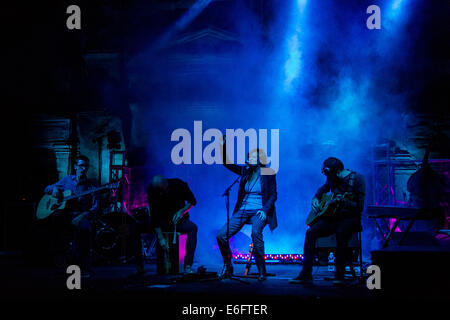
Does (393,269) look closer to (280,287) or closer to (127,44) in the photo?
(280,287)

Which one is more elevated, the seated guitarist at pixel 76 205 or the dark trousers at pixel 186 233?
the seated guitarist at pixel 76 205

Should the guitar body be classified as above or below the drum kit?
above

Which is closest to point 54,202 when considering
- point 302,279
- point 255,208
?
point 255,208

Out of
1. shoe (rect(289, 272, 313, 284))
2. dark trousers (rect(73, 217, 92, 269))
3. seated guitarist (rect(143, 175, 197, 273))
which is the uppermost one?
seated guitarist (rect(143, 175, 197, 273))

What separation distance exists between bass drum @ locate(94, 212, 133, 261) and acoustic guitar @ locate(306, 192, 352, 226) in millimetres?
4395

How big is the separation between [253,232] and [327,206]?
3.66 feet

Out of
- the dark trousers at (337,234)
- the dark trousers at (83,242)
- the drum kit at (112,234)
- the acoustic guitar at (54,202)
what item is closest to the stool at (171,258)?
the dark trousers at (83,242)

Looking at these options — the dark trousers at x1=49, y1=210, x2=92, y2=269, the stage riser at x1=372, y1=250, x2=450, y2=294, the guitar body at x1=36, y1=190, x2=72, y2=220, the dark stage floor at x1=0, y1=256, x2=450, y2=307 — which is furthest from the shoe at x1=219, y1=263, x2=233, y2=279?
the guitar body at x1=36, y1=190, x2=72, y2=220

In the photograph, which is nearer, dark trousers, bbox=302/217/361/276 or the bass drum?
dark trousers, bbox=302/217/361/276

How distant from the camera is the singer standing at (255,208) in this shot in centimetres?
612

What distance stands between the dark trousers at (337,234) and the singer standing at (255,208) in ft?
1.87

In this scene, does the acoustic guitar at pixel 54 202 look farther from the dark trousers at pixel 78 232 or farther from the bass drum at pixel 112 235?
the bass drum at pixel 112 235

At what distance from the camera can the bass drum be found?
29.2ft

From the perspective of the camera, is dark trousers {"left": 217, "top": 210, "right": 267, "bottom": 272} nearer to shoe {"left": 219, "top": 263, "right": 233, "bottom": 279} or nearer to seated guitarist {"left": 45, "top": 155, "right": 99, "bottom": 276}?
shoe {"left": 219, "top": 263, "right": 233, "bottom": 279}
